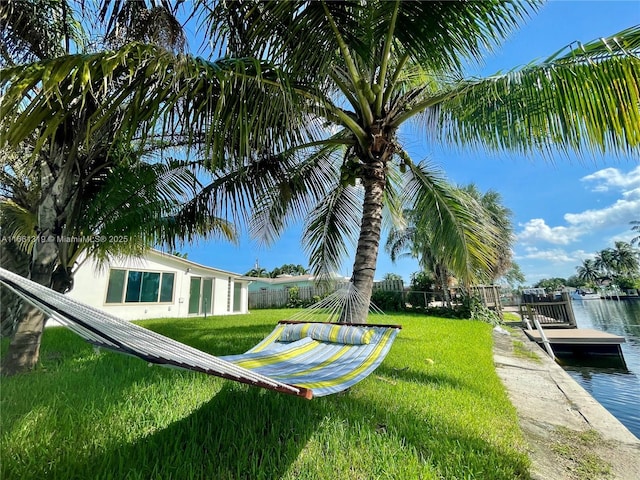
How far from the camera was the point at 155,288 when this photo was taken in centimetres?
1183

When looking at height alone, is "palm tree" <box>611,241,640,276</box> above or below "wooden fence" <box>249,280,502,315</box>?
above

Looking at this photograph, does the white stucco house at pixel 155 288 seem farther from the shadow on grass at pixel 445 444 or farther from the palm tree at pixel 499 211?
the palm tree at pixel 499 211

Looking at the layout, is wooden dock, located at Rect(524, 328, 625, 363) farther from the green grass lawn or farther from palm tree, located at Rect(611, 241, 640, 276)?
palm tree, located at Rect(611, 241, 640, 276)

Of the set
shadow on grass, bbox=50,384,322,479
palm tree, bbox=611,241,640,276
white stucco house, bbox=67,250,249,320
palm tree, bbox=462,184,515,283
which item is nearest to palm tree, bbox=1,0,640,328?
shadow on grass, bbox=50,384,322,479

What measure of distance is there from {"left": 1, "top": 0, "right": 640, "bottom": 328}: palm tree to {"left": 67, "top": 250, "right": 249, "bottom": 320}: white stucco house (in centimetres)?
678

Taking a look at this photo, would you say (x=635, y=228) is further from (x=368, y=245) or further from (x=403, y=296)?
(x=368, y=245)

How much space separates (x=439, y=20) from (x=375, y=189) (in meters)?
1.91

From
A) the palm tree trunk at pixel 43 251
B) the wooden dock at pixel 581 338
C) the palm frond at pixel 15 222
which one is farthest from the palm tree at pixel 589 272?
the palm frond at pixel 15 222

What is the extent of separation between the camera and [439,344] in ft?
21.7

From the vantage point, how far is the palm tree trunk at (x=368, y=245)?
3906 millimetres

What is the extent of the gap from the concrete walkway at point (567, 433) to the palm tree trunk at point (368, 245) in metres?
1.98

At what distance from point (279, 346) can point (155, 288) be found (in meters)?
10.3

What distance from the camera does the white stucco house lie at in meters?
10.0

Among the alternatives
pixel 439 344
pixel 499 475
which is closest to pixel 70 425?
pixel 499 475
